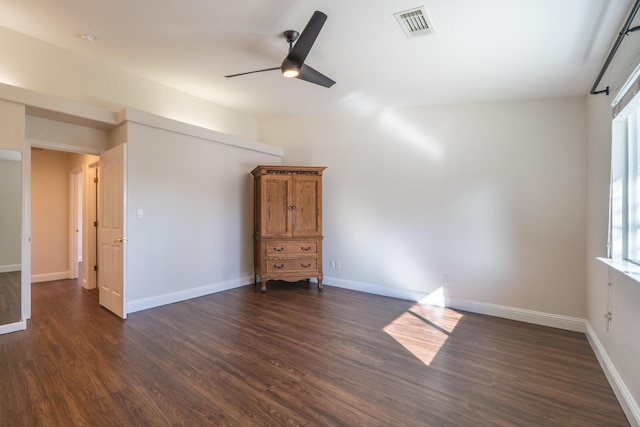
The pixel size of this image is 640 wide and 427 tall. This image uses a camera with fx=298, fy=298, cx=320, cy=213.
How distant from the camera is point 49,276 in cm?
529

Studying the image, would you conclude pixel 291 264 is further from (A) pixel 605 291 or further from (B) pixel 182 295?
(A) pixel 605 291

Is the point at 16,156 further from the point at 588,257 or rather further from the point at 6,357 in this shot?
the point at 588,257

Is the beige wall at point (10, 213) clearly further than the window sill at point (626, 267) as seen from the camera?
Yes

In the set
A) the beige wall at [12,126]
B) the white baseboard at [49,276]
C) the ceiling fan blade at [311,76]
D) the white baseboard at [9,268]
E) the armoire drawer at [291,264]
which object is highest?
the ceiling fan blade at [311,76]

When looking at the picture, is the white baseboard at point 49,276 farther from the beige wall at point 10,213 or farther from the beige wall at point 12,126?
the beige wall at point 12,126

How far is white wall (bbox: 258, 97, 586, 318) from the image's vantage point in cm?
335

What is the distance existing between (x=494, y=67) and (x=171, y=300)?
15.4 feet

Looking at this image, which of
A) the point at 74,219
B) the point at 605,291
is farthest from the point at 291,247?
the point at 74,219

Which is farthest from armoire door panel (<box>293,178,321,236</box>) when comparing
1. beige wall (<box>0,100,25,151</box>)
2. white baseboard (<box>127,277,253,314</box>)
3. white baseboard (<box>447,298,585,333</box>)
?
beige wall (<box>0,100,25,151</box>)

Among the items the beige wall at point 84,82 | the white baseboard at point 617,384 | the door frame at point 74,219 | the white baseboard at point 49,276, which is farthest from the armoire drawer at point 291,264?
the white baseboard at point 49,276

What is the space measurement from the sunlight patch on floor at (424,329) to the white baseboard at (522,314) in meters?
0.20

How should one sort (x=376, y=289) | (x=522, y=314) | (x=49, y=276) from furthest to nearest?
1. (x=49, y=276)
2. (x=376, y=289)
3. (x=522, y=314)

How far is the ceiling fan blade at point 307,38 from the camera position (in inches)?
89.9

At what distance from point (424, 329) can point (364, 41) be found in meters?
2.99
